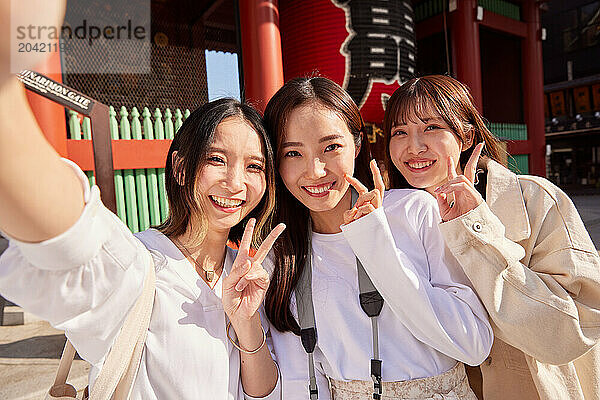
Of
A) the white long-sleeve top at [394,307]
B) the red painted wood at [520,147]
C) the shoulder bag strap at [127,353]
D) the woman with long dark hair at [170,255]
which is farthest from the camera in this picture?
the red painted wood at [520,147]

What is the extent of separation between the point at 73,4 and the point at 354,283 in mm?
7538

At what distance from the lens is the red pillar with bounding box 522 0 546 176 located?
392 inches

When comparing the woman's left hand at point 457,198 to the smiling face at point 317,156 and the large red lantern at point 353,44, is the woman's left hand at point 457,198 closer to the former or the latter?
the smiling face at point 317,156

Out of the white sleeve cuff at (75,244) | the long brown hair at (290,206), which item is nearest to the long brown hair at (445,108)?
the long brown hair at (290,206)

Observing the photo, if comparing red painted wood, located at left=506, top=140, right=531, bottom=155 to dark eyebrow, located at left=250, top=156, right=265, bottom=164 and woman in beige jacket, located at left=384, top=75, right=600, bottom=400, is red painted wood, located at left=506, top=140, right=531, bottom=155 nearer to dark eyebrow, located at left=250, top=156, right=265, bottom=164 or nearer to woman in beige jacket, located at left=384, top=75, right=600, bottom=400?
woman in beige jacket, located at left=384, top=75, right=600, bottom=400

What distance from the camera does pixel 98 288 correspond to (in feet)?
3.04

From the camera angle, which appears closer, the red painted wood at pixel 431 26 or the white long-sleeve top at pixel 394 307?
the white long-sleeve top at pixel 394 307

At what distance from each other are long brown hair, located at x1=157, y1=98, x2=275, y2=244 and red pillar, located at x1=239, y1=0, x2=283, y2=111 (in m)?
3.69

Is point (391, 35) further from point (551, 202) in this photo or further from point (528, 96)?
point (528, 96)

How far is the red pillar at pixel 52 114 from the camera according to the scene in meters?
4.05

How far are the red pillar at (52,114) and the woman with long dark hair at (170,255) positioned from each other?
322 cm

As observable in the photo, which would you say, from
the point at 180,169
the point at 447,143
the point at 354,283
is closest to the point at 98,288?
the point at 180,169

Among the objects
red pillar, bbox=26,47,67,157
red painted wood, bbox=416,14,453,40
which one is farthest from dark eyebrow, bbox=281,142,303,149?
red painted wood, bbox=416,14,453,40

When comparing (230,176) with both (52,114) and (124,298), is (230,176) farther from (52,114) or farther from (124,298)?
(52,114)
